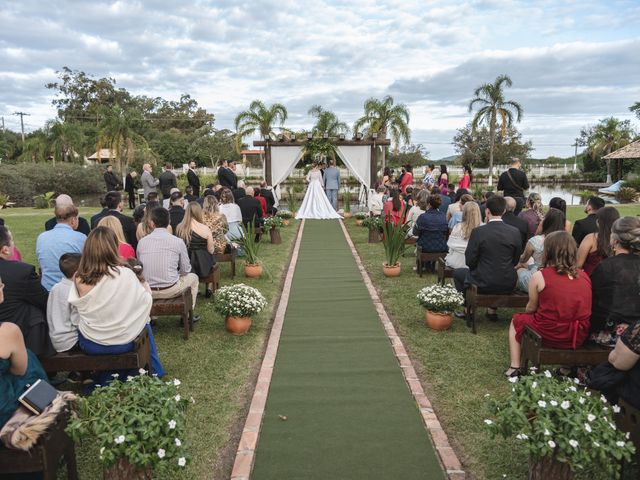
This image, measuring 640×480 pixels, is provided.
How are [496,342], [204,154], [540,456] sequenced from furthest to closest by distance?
[204,154] → [496,342] → [540,456]

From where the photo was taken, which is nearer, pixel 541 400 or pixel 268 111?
pixel 541 400

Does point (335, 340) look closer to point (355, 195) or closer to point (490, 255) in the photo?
point (490, 255)

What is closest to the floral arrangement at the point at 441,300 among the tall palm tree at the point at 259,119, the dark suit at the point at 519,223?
the dark suit at the point at 519,223

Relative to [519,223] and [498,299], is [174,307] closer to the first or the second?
[498,299]

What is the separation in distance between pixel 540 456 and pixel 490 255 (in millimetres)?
3103

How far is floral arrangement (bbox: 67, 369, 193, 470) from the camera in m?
2.51

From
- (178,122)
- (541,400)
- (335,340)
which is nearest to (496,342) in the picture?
(335,340)

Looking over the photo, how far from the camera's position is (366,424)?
366 centimetres

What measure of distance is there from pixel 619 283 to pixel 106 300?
3770mm

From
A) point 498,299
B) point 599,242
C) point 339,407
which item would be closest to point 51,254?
point 339,407

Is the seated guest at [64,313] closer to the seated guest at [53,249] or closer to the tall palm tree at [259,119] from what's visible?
Answer: the seated guest at [53,249]

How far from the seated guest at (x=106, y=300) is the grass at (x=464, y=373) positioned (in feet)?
7.95

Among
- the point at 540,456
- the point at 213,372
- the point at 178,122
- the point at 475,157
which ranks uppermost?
the point at 178,122

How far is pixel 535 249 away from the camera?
549 centimetres
